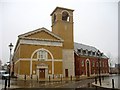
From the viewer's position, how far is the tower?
43344 mm

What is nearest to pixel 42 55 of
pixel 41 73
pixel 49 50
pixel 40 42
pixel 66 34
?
pixel 49 50

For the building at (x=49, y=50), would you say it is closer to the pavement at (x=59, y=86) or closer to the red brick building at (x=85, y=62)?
the red brick building at (x=85, y=62)

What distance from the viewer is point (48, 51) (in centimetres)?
4006

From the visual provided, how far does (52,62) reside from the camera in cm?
4006

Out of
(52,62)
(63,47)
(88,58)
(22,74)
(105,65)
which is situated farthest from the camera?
(105,65)

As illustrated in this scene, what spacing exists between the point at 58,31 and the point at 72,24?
395cm

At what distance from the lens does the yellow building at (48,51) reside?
124 feet

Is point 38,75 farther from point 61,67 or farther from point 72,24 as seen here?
point 72,24

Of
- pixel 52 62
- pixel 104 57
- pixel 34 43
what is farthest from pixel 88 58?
pixel 34 43

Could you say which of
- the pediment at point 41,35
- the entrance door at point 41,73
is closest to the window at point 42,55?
the entrance door at point 41,73

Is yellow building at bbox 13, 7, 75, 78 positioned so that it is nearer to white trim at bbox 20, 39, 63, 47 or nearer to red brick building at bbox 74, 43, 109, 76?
white trim at bbox 20, 39, 63, 47

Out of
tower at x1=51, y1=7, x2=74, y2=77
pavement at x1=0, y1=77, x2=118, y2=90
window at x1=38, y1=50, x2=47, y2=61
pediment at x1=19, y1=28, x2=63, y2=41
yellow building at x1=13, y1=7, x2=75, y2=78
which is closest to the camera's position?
pavement at x1=0, y1=77, x2=118, y2=90

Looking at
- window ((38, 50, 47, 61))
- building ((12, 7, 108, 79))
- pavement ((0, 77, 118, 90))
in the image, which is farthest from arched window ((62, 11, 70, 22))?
pavement ((0, 77, 118, 90))

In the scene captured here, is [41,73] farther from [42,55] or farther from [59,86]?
[59,86]
